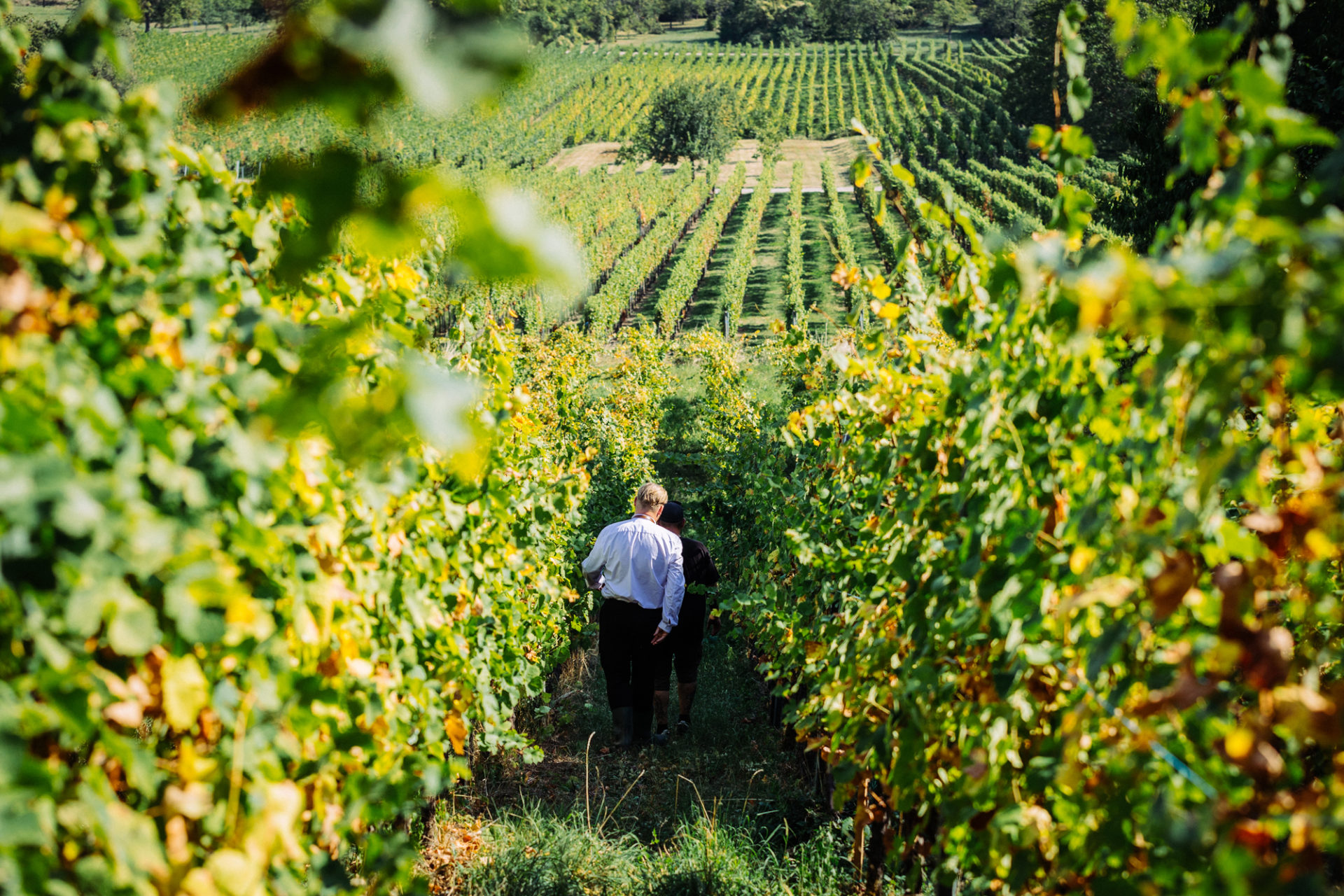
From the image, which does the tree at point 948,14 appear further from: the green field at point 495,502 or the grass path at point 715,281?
the green field at point 495,502

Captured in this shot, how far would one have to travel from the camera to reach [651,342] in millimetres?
12875

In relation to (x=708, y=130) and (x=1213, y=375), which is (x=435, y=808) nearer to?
(x=1213, y=375)

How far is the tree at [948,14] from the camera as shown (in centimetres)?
10519

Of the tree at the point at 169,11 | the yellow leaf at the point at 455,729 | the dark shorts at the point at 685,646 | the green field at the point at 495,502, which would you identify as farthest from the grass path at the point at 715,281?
the tree at the point at 169,11

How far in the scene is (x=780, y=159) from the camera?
57.1m

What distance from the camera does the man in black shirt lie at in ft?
16.2

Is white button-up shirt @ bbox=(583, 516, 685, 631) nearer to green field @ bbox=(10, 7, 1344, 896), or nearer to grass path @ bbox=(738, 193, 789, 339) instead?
green field @ bbox=(10, 7, 1344, 896)

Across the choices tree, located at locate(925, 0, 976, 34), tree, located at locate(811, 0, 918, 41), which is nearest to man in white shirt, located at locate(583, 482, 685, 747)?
tree, located at locate(811, 0, 918, 41)

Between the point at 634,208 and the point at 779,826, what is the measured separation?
3855 cm

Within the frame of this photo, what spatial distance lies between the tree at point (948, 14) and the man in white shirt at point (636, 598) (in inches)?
4667

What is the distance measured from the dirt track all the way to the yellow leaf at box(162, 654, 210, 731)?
2103 inches

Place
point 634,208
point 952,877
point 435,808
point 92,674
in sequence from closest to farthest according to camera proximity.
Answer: point 92,674 → point 952,877 → point 435,808 → point 634,208

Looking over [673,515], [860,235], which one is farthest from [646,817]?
[860,235]

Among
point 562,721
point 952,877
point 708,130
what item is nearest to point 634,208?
point 708,130
